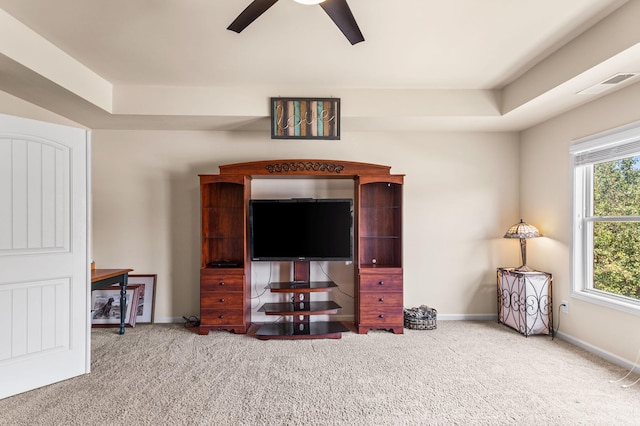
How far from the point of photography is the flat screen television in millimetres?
4051

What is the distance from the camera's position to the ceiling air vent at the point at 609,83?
2.77 m

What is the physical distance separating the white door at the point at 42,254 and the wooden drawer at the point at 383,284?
265cm

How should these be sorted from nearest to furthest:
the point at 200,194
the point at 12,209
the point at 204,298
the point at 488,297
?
the point at 12,209, the point at 204,298, the point at 200,194, the point at 488,297

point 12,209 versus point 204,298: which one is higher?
point 12,209

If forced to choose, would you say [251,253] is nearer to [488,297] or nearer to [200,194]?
[200,194]

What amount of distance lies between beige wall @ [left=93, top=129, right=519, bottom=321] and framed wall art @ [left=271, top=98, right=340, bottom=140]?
590mm

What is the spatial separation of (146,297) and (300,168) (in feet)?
8.04

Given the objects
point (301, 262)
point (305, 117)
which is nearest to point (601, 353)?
point (301, 262)

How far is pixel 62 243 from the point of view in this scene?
2.84 metres

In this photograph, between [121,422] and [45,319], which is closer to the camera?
[121,422]

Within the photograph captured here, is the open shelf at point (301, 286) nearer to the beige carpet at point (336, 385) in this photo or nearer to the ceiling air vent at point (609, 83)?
the beige carpet at point (336, 385)

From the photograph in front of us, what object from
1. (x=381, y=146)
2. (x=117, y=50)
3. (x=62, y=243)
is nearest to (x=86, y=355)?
(x=62, y=243)

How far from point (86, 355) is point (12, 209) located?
1283mm

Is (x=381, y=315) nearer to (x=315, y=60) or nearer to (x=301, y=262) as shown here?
(x=301, y=262)
